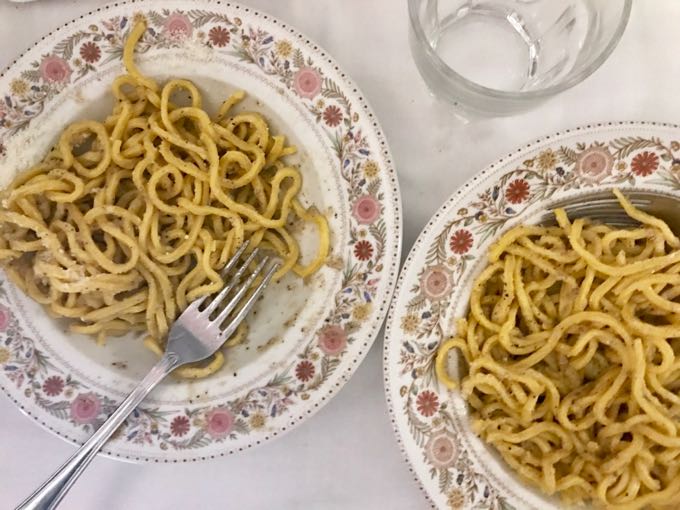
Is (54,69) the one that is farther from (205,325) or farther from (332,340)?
(332,340)

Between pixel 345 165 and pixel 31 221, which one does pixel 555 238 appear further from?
pixel 31 221

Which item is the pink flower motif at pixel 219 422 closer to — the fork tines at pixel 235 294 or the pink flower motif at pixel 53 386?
the fork tines at pixel 235 294

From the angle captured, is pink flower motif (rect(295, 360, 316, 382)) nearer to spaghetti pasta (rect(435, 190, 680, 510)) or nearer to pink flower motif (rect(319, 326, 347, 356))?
pink flower motif (rect(319, 326, 347, 356))

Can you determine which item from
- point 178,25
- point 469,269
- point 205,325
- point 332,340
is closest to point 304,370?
point 332,340

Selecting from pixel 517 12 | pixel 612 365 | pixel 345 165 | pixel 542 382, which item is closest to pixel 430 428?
pixel 542 382

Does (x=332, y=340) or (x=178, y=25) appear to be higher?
(x=178, y=25)

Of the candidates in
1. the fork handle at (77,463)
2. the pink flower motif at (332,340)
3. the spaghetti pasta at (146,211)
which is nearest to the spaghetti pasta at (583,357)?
the pink flower motif at (332,340)
